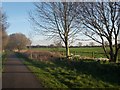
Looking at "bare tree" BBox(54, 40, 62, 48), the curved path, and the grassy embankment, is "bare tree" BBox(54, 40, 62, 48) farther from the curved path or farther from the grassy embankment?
the curved path

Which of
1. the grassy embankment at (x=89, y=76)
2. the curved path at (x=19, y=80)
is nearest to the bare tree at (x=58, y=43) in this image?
the grassy embankment at (x=89, y=76)

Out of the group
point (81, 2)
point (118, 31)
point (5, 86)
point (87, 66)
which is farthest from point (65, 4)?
point (5, 86)

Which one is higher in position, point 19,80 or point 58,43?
point 58,43

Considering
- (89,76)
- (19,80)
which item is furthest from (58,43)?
(19,80)

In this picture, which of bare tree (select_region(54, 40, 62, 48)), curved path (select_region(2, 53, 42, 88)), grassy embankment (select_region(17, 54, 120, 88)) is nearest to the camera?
curved path (select_region(2, 53, 42, 88))

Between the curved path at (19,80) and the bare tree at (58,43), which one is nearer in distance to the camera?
the curved path at (19,80)

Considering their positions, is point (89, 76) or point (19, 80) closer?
point (19, 80)

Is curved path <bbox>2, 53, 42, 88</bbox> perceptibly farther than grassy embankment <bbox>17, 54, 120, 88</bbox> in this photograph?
No

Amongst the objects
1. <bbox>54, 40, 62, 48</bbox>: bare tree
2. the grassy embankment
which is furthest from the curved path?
<bbox>54, 40, 62, 48</bbox>: bare tree

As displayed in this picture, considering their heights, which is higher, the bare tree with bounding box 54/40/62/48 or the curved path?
the bare tree with bounding box 54/40/62/48

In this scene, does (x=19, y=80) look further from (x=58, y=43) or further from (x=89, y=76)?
(x=58, y=43)

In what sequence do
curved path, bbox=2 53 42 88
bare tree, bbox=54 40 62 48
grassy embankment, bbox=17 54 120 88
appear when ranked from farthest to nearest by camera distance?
bare tree, bbox=54 40 62 48 < grassy embankment, bbox=17 54 120 88 < curved path, bbox=2 53 42 88

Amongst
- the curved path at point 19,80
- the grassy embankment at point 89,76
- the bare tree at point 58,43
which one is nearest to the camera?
the curved path at point 19,80

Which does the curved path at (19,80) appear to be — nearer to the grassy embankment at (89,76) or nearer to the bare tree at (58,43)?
the grassy embankment at (89,76)
